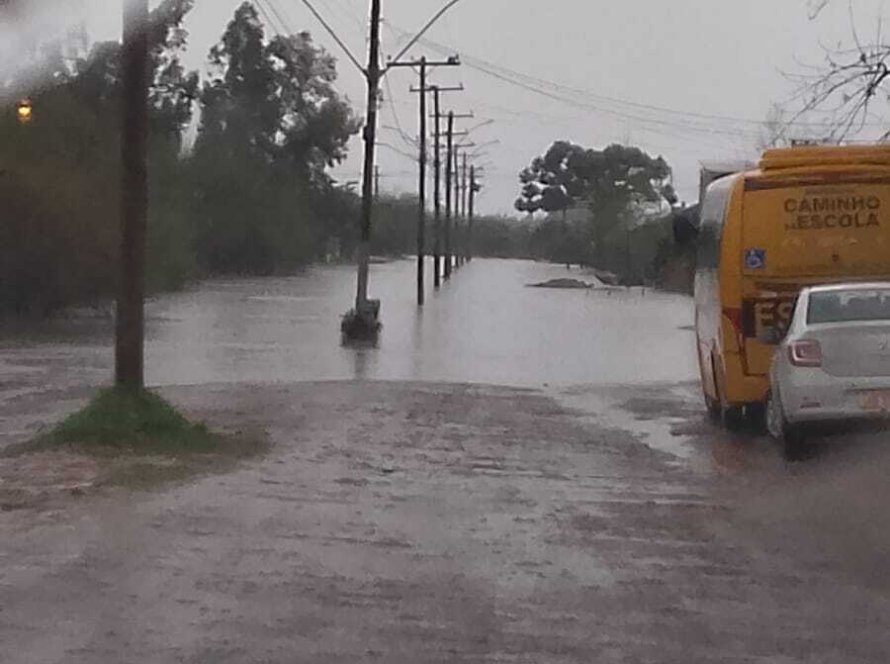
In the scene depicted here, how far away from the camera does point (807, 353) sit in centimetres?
1628

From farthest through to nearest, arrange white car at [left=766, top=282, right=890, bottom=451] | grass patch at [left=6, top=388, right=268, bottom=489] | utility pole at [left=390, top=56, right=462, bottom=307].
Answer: utility pole at [left=390, top=56, right=462, bottom=307], white car at [left=766, top=282, right=890, bottom=451], grass patch at [left=6, top=388, right=268, bottom=489]

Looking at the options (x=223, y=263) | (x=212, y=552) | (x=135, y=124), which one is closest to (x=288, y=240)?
(x=223, y=263)

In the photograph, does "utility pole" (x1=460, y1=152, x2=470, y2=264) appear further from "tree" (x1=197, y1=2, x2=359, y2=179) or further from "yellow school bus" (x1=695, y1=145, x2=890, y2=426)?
"yellow school bus" (x1=695, y1=145, x2=890, y2=426)

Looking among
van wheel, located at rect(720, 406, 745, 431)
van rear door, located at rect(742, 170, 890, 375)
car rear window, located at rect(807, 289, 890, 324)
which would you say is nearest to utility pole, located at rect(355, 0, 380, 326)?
van wheel, located at rect(720, 406, 745, 431)

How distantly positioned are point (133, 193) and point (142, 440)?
2.47 metres

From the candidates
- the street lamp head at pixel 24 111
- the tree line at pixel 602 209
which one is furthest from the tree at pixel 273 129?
the street lamp head at pixel 24 111

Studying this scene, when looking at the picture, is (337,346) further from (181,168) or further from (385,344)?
(181,168)

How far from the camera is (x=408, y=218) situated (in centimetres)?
17000

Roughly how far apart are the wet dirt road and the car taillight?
898 mm

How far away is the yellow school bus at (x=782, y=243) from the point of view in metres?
19.3

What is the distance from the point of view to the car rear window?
1656cm

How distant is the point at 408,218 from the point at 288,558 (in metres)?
160

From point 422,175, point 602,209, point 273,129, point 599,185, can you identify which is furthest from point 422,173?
point 599,185

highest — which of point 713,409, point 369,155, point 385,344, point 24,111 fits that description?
point 24,111
